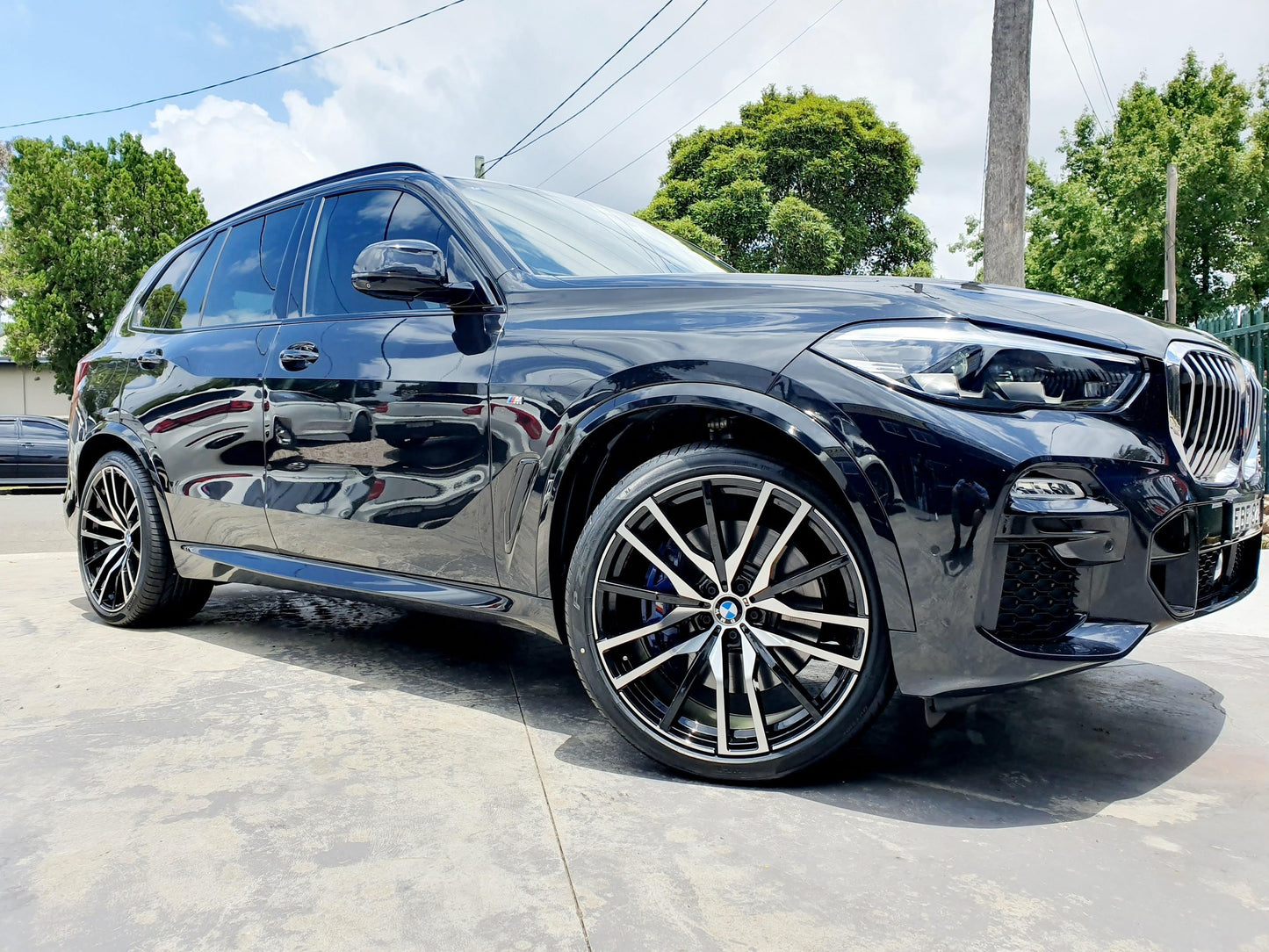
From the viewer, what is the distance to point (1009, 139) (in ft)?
25.1

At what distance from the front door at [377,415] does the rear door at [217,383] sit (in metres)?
0.14

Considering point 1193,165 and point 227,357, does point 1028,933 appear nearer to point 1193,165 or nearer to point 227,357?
point 227,357

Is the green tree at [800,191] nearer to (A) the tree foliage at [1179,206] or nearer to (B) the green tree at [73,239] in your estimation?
(A) the tree foliage at [1179,206]

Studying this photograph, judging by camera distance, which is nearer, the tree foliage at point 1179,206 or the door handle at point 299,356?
the door handle at point 299,356

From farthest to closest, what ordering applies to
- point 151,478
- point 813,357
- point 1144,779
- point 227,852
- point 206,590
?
point 206,590 < point 151,478 < point 1144,779 < point 813,357 < point 227,852

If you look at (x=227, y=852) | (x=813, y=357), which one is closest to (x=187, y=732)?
(x=227, y=852)

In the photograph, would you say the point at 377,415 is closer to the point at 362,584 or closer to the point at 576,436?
the point at 362,584

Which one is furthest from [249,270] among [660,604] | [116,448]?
[660,604]

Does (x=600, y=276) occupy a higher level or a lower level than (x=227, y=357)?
higher

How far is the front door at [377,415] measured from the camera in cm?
292

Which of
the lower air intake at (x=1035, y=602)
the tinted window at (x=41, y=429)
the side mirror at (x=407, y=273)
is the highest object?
the side mirror at (x=407, y=273)

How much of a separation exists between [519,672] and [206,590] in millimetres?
1693

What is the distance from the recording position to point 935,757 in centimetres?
270

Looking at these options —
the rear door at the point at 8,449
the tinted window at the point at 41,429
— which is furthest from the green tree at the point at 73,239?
the rear door at the point at 8,449
